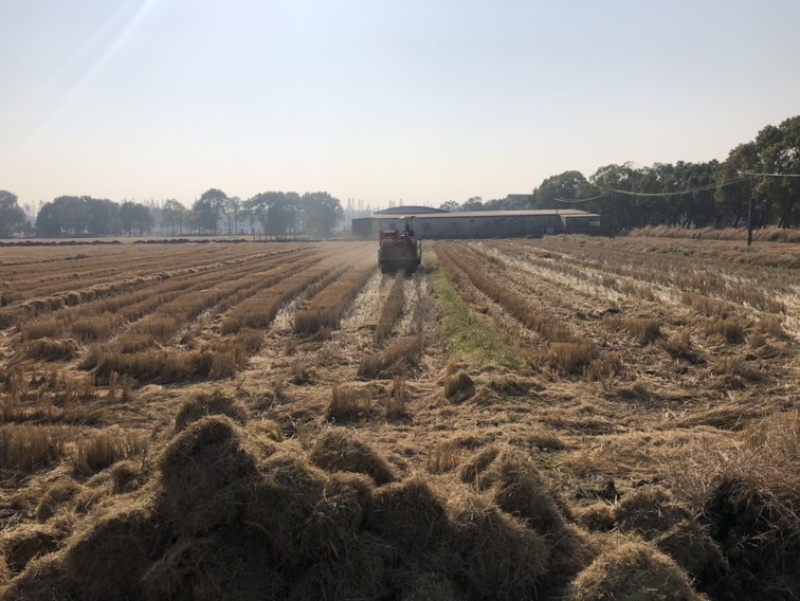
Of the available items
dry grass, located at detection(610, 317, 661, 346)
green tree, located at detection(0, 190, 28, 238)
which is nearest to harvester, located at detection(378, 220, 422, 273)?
dry grass, located at detection(610, 317, 661, 346)

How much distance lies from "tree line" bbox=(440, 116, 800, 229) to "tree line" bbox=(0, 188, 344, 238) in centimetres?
5737

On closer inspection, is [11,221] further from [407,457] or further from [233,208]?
[407,457]

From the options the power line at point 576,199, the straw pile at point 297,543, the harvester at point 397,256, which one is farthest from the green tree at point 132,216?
the straw pile at point 297,543

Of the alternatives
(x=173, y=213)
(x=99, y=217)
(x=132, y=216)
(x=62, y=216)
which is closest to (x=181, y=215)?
(x=173, y=213)

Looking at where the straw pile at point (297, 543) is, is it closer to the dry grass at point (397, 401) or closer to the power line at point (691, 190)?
the dry grass at point (397, 401)

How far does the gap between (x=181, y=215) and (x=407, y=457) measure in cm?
15027

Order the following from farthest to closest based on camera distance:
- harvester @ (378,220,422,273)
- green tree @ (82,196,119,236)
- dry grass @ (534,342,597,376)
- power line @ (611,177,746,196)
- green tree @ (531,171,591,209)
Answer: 1. green tree @ (82,196,119,236)
2. green tree @ (531,171,591,209)
3. power line @ (611,177,746,196)
4. harvester @ (378,220,422,273)
5. dry grass @ (534,342,597,376)

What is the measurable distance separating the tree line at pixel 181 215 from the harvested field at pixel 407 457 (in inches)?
4518

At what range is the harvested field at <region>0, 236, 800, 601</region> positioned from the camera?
3934 millimetres

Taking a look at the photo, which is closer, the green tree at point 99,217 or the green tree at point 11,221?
the green tree at point 11,221

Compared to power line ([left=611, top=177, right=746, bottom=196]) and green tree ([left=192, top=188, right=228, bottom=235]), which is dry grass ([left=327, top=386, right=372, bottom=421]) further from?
green tree ([left=192, top=188, right=228, bottom=235])

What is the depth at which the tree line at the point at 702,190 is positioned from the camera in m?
41.5

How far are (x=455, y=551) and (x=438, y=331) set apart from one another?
30.2ft

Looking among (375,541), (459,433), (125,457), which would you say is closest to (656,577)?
(375,541)
